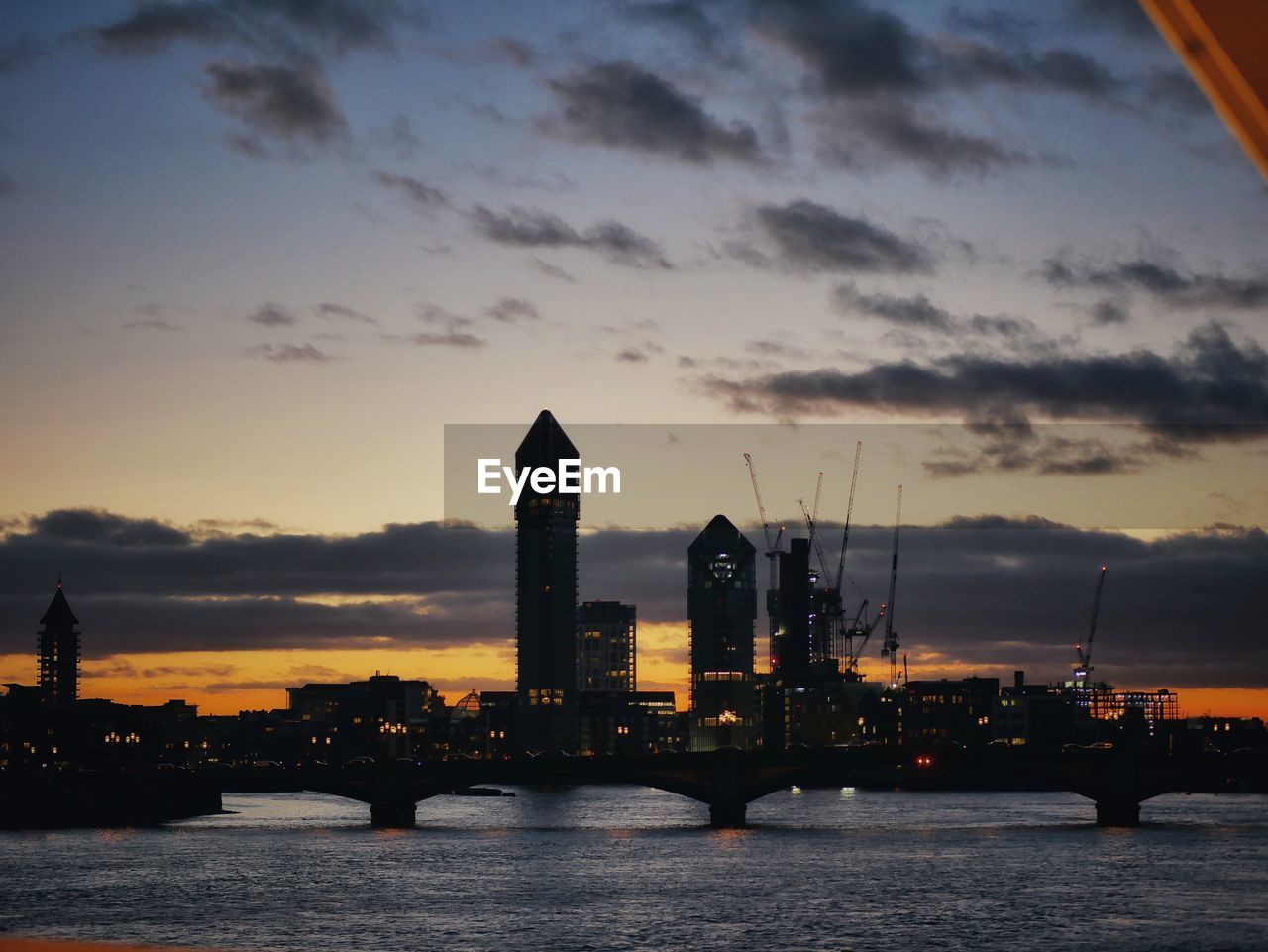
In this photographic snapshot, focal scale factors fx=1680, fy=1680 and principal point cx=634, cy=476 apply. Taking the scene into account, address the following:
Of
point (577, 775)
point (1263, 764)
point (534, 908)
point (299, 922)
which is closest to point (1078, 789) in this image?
point (1263, 764)

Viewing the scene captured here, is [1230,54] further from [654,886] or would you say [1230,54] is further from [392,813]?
[392,813]

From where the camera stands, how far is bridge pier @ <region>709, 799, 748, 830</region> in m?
117

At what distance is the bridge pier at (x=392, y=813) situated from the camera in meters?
121

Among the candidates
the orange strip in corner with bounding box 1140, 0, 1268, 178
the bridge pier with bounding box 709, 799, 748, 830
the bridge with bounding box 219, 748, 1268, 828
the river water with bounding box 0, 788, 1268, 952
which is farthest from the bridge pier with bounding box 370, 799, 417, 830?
the orange strip in corner with bounding box 1140, 0, 1268, 178

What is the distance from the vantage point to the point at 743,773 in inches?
4636

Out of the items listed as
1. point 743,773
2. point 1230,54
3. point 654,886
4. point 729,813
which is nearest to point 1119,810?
point 743,773

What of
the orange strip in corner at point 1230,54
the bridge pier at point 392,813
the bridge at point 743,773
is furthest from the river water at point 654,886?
the orange strip in corner at point 1230,54

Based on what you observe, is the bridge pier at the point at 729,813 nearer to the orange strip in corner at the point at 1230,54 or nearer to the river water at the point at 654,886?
the river water at the point at 654,886

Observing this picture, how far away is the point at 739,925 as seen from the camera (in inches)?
2470

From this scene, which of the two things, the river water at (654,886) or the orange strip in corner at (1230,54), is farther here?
the river water at (654,886)

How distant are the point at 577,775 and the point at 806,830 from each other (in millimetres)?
16409

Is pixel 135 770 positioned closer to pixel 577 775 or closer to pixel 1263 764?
pixel 577 775

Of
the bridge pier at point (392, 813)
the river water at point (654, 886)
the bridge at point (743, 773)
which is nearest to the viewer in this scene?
the river water at point (654, 886)

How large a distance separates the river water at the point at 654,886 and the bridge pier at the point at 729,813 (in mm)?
1817
